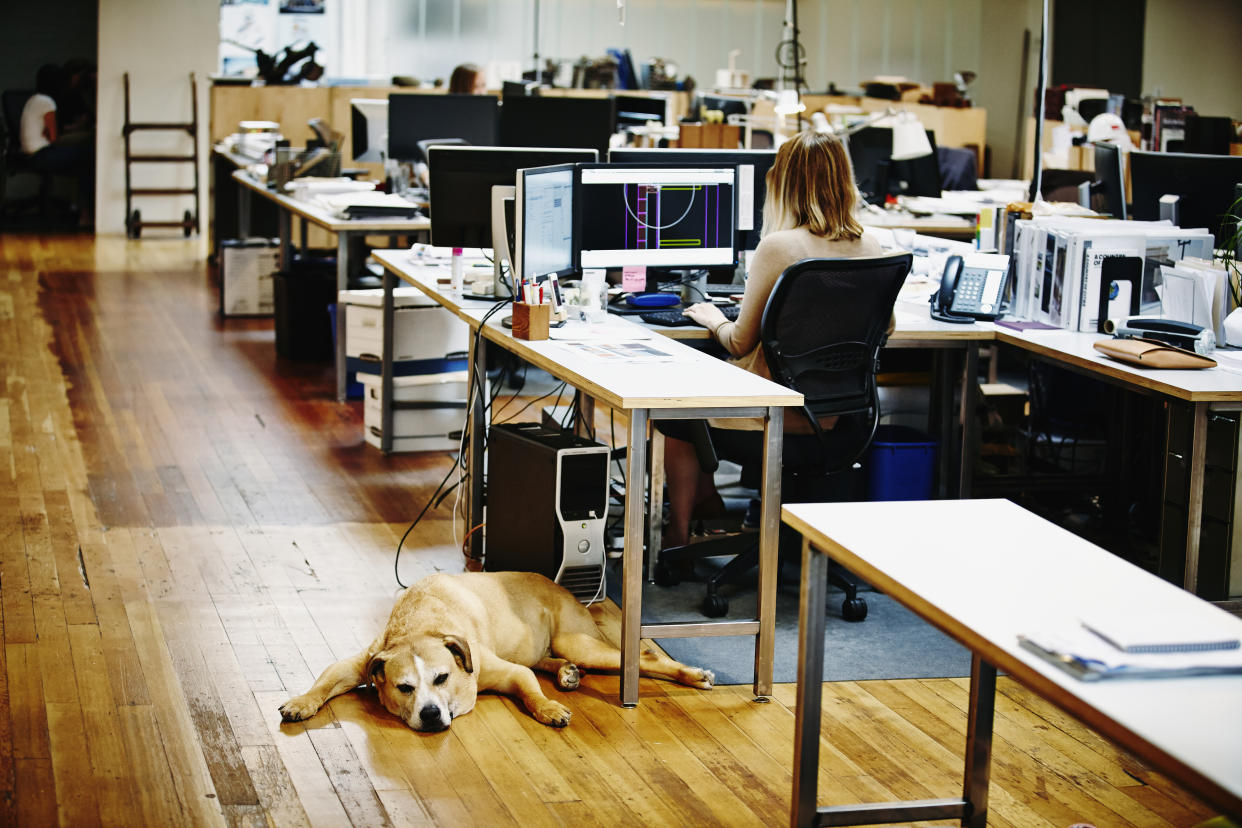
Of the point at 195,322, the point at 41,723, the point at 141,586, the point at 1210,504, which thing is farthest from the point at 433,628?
the point at 195,322

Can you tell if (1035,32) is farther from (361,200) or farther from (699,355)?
(699,355)

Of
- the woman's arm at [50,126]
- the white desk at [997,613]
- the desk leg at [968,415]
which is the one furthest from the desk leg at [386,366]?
the woman's arm at [50,126]

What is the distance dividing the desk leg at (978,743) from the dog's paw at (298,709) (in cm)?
137

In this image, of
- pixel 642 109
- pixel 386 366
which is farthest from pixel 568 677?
pixel 642 109

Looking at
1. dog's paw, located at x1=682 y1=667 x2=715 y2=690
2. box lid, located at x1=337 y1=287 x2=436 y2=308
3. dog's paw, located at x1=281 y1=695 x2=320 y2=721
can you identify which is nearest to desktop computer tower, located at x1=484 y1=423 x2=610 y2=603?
dog's paw, located at x1=682 y1=667 x2=715 y2=690

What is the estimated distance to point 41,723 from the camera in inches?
121

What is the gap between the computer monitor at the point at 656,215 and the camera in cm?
463

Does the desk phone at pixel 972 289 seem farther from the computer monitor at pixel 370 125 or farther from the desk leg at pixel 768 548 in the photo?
the computer monitor at pixel 370 125

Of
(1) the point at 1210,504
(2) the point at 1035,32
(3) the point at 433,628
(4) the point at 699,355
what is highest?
(2) the point at 1035,32

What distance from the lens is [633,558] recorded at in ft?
10.6

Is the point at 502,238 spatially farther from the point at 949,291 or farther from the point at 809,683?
the point at 809,683

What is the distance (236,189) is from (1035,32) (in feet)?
22.2

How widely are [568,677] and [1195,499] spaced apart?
4.99 ft

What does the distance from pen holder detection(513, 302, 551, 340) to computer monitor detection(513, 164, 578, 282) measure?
27 cm
